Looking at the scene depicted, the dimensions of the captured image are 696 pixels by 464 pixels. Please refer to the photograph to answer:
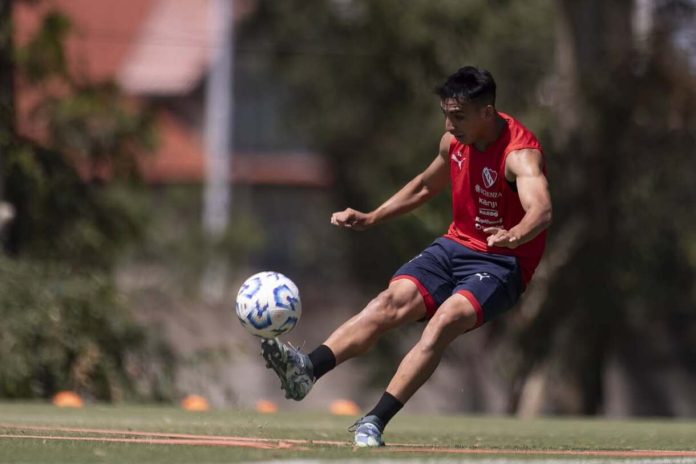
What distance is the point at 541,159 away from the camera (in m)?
9.67

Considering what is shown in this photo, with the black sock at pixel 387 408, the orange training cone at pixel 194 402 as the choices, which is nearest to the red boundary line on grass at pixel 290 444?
the black sock at pixel 387 408

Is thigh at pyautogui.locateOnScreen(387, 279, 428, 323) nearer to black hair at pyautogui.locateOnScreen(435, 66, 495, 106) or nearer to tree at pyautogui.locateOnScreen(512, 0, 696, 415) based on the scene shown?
black hair at pyautogui.locateOnScreen(435, 66, 495, 106)

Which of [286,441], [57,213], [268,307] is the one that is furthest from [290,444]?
[57,213]

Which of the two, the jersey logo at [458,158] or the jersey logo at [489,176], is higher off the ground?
the jersey logo at [458,158]

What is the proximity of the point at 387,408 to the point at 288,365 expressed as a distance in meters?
0.60

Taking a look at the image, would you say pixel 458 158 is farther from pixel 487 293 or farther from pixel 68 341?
pixel 68 341

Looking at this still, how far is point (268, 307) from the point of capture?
9.35 metres

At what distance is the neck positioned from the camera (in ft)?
31.9

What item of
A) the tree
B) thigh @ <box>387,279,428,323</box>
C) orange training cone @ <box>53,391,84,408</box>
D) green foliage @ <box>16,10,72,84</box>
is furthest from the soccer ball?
green foliage @ <box>16,10,72,84</box>

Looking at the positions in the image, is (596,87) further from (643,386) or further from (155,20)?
(155,20)

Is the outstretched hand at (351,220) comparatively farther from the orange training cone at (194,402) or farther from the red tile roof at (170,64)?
the red tile roof at (170,64)

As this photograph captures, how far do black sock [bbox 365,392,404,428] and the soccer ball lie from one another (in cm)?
66

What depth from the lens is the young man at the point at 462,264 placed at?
368 inches

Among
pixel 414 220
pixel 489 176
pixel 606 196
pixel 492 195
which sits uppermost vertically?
pixel 606 196
